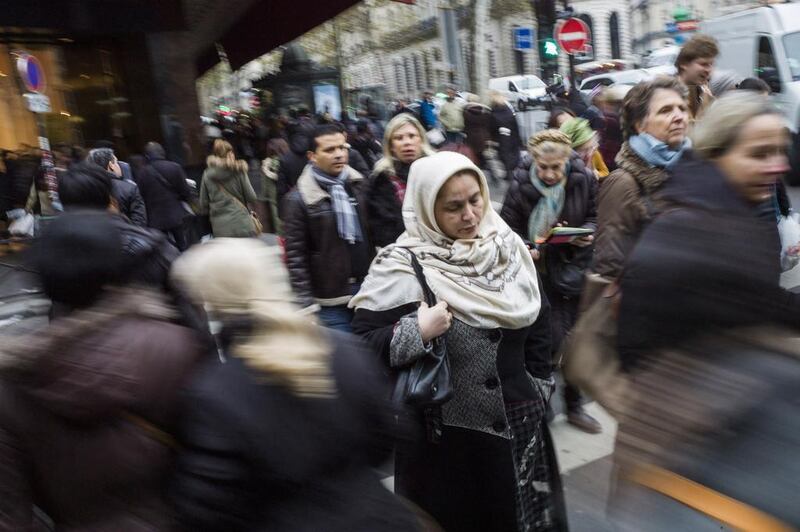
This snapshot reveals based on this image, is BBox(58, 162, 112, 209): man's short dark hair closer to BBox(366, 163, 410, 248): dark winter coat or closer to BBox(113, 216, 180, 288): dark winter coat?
BBox(113, 216, 180, 288): dark winter coat

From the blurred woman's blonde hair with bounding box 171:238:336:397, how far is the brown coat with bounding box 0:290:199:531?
0.24 metres

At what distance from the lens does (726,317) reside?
1.78 meters

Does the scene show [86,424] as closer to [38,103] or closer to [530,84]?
[38,103]

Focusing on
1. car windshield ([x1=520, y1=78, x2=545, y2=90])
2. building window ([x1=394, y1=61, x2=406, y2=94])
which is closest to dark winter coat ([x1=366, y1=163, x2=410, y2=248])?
car windshield ([x1=520, y1=78, x2=545, y2=90])

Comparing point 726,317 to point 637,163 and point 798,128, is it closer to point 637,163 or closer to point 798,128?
point 637,163

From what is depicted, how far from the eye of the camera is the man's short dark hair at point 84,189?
4.08m

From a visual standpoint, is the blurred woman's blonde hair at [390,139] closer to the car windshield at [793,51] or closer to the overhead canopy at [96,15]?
the car windshield at [793,51]

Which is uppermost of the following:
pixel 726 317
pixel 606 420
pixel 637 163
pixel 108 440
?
pixel 637 163

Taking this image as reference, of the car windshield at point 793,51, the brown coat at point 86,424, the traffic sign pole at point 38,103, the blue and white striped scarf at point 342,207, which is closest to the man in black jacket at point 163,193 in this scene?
the traffic sign pole at point 38,103

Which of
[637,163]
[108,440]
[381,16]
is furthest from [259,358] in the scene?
[381,16]

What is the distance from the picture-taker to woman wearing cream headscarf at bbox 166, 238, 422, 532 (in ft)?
5.44

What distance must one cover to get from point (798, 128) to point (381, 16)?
4949cm

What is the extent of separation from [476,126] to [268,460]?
12.0 meters

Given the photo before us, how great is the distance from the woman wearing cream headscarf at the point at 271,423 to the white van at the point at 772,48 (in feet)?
33.2
